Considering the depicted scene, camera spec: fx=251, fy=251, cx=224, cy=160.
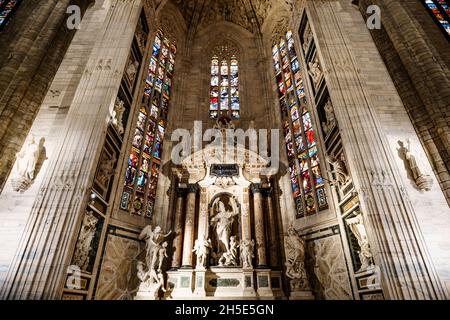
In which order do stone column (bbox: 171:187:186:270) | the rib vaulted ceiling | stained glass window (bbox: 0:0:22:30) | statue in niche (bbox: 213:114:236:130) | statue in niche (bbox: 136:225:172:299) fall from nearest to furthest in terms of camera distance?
statue in niche (bbox: 136:225:172:299), stone column (bbox: 171:187:186:270), stained glass window (bbox: 0:0:22:30), statue in niche (bbox: 213:114:236:130), the rib vaulted ceiling

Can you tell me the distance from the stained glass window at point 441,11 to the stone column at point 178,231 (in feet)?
39.8

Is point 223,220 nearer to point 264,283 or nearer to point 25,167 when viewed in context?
point 264,283

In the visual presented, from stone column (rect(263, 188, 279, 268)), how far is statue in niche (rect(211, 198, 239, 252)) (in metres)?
1.33

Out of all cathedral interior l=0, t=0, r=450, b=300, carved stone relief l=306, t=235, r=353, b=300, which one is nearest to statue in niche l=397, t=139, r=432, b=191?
cathedral interior l=0, t=0, r=450, b=300

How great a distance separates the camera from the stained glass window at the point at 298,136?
32.1ft

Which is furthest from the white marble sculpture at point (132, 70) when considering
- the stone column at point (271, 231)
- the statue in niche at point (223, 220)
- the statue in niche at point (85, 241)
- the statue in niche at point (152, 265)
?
the stone column at point (271, 231)

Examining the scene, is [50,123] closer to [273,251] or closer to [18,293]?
[18,293]

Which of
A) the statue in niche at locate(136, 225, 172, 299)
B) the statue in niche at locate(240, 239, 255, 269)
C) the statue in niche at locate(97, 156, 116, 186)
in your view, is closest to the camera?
the statue in niche at locate(97, 156, 116, 186)

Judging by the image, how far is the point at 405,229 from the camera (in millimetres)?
5770

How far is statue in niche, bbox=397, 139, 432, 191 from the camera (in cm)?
649

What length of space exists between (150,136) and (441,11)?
13.1m

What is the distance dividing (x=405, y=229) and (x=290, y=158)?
236 inches

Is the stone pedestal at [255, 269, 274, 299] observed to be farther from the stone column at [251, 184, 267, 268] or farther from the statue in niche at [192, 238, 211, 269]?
the statue in niche at [192, 238, 211, 269]
